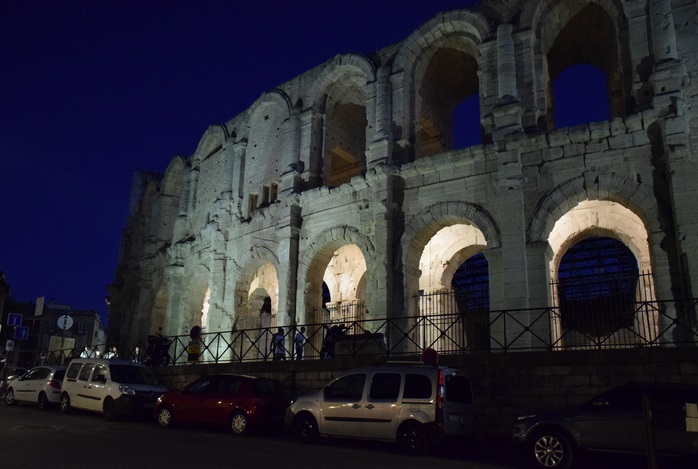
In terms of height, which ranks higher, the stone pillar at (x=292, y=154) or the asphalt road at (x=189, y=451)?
the stone pillar at (x=292, y=154)

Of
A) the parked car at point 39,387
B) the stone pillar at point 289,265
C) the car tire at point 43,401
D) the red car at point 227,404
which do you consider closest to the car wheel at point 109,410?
the red car at point 227,404

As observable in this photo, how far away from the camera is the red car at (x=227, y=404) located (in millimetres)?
10609

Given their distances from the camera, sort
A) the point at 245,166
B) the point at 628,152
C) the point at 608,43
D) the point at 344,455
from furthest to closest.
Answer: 1. the point at 245,166
2. the point at 608,43
3. the point at 628,152
4. the point at 344,455

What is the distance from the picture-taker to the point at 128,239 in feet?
95.4

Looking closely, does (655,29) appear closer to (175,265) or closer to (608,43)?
(608,43)

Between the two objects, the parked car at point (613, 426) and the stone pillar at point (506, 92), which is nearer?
the parked car at point (613, 426)

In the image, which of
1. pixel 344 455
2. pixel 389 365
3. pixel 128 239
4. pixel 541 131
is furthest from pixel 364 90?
pixel 128 239

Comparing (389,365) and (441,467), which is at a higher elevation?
(389,365)

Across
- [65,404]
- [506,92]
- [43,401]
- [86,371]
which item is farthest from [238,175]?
[506,92]

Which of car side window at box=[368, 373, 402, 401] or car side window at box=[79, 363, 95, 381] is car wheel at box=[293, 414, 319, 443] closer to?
car side window at box=[368, 373, 402, 401]

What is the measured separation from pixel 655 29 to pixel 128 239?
24408 mm

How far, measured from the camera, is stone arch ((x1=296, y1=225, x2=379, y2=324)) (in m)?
16.9

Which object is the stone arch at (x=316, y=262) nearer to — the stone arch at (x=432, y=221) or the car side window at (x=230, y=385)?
the stone arch at (x=432, y=221)

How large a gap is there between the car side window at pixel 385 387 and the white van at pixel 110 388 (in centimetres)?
561
